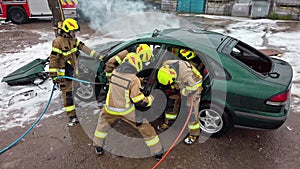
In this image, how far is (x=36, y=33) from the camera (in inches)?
420

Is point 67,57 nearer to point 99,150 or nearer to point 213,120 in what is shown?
point 99,150

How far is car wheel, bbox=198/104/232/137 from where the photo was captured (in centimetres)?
328

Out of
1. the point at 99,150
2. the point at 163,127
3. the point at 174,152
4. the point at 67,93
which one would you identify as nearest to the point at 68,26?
the point at 67,93

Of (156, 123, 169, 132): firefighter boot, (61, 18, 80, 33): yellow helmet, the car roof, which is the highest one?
(61, 18, 80, 33): yellow helmet

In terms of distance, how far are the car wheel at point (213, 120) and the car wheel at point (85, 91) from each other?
2.15 metres

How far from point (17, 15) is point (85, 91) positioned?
1076cm

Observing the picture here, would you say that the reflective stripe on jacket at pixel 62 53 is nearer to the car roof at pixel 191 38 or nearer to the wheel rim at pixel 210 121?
the car roof at pixel 191 38

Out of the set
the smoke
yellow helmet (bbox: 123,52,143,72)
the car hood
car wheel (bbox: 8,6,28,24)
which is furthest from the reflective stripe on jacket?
car wheel (bbox: 8,6,28,24)

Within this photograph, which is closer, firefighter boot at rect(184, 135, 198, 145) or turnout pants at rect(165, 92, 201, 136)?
turnout pants at rect(165, 92, 201, 136)

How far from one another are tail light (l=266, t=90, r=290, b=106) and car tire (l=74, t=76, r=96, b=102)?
2.96m

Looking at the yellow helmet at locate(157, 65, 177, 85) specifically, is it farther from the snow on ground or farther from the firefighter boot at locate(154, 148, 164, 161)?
the snow on ground

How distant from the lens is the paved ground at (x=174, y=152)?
10.2 feet

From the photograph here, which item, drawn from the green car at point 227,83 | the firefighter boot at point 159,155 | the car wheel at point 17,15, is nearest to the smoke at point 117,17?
the car wheel at point 17,15

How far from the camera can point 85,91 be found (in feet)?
14.6
